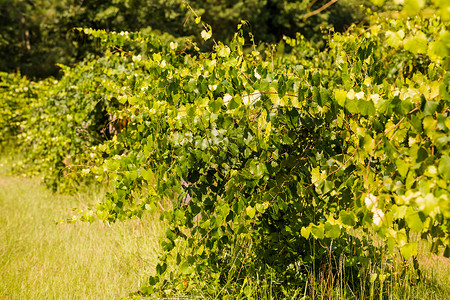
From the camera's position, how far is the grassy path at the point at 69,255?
286 cm

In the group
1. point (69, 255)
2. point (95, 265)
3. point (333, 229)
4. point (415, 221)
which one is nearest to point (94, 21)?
point (69, 255)

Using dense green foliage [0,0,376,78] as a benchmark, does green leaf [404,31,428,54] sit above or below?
below

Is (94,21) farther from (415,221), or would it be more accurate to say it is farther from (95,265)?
(415,221)

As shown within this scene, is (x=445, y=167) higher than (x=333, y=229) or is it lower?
higher

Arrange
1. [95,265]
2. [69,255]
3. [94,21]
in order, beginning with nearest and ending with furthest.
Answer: [95,265], [69,255], [94,21]

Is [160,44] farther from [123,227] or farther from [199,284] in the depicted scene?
[123,227]

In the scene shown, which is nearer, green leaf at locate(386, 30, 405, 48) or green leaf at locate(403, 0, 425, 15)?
green leaf at locate(403, 0, 425, 15)

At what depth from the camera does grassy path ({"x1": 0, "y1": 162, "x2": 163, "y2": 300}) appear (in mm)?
2861

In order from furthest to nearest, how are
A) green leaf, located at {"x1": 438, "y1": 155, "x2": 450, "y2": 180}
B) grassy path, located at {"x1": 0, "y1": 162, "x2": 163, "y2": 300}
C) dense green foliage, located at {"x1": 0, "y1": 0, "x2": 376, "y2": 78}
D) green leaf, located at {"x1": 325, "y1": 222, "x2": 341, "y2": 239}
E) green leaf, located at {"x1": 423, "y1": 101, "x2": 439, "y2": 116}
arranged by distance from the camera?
dense green foliage, located at {"x1": 0, "y1": 0, "x2": 376, "y2": 78} → grassy path, located at {"x1": 0, "y1": 162, "x2": 163, "y2": 300} → green leaf, located at {"x1": 325, "y1": 222, "x2": 341, "y2": 239} → green leaf, located at {"x1": 423, "y1": 101, "x2": 439, "y2": 116} → green leaf, located at {"x1": 438, "y1": 155, "x2": 450, "y2": 180}

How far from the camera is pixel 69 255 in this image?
3.47 m

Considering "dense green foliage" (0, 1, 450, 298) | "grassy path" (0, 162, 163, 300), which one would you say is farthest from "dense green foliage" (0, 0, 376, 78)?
"dense green foliage" (0, 1, 450, 298)

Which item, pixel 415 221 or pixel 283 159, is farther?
pixel 283 159

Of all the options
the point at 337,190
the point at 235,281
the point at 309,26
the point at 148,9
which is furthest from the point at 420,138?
the point at 309,26

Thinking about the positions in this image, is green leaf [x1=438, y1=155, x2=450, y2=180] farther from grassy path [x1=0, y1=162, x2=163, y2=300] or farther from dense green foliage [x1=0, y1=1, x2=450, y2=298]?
grassy path [x1=0, y1=162, x2=163, y2=300]
